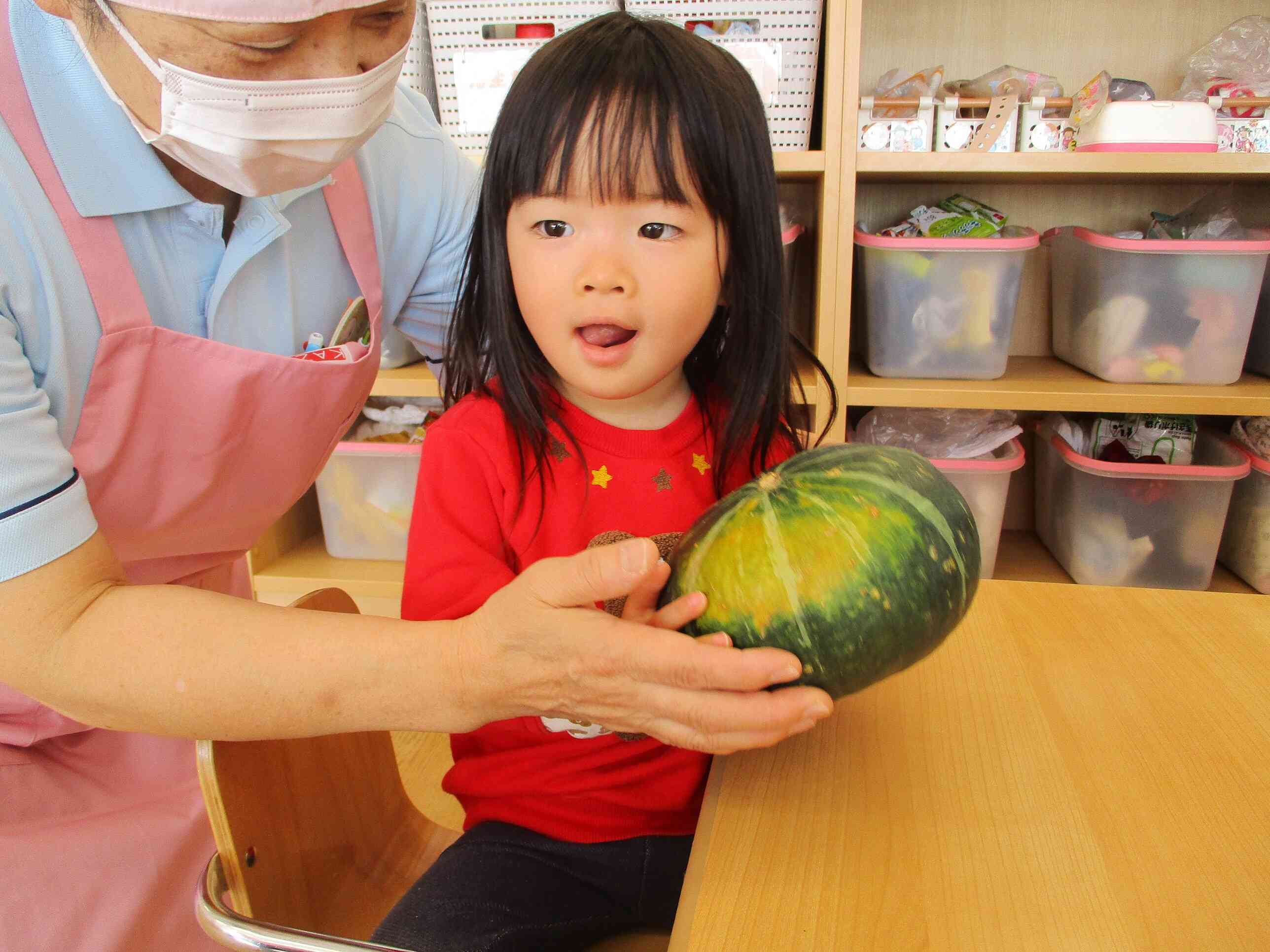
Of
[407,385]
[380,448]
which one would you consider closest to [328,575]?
[380,448]

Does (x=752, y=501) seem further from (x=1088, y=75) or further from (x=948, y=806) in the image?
(x=1088, y=75)

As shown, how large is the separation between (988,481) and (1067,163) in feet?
1.91

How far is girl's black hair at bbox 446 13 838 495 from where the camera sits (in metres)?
0.76

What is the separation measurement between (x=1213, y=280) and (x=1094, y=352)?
225 millimetres

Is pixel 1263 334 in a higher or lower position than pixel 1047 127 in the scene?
lower

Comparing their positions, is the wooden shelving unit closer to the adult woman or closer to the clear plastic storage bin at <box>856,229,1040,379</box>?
the clear plastic storage bin at <box>856,229,1040,379</box>

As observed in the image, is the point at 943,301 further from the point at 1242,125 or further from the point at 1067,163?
the point at 1242,125

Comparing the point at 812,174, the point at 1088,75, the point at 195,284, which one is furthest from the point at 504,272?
the point at 1088,75

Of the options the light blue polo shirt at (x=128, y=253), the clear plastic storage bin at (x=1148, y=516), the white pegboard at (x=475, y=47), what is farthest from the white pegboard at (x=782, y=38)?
the clear plastic storage bin at (x=1148, y=516)

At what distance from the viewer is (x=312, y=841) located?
30.5 inches

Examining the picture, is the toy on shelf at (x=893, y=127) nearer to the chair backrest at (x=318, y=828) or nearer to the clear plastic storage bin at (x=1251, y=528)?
the clear plastic storage bin at (x=1251, y=528)

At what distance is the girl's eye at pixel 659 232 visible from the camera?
766 millimetres

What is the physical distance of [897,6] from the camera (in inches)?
75.6

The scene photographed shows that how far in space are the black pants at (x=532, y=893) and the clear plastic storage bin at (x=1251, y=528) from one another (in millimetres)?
1501
